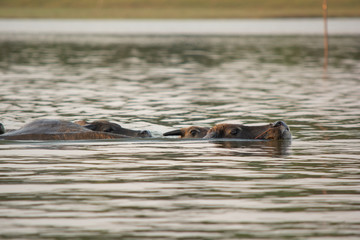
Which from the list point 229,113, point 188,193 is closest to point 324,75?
point 229,113

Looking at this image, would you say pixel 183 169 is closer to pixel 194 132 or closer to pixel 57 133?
pixel 194 132

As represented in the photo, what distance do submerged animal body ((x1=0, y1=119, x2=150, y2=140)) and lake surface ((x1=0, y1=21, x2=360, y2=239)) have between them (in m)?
0.27

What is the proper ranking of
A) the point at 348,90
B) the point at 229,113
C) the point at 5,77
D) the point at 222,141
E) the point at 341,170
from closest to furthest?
the point at 341,170 < the point at 222,141 < the point at 229,113 < the point at 348,90 < the point at 5,77

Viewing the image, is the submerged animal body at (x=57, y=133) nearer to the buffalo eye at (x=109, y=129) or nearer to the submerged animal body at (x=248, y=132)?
the buffalo eye at (x=109, y=129)

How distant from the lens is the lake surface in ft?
42.7

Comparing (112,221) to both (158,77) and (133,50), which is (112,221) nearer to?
(158,77)

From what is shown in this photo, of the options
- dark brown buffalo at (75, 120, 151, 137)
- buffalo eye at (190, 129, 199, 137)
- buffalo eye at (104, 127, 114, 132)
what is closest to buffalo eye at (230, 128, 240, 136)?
buffalo eye at (190, 129, 199, 137)

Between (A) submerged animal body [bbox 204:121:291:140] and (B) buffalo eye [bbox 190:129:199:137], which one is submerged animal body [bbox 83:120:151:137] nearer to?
(B) buffalo eye [bbox 190:129:199:137]

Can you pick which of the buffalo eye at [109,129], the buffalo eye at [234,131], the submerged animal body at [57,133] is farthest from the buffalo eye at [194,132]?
the buffalo eye at [109,129]

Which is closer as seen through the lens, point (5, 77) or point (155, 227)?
point (155, 227)

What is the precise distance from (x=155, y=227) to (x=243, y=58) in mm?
54666

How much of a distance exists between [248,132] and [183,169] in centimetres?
426

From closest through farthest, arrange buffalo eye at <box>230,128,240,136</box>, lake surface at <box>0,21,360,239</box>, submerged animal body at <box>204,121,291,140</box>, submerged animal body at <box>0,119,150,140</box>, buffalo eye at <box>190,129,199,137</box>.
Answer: lake surface at <box>0,21,360,239</box>
submerged animal body at <box>204,121,291,140</box>
submerged animal body at <box>0,119,150,140</box>
buffalo eye at <box>230,128,240,136</box>
buffalo eye at <box>190,129,199,137</box>

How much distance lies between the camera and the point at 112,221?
13.2 meters
